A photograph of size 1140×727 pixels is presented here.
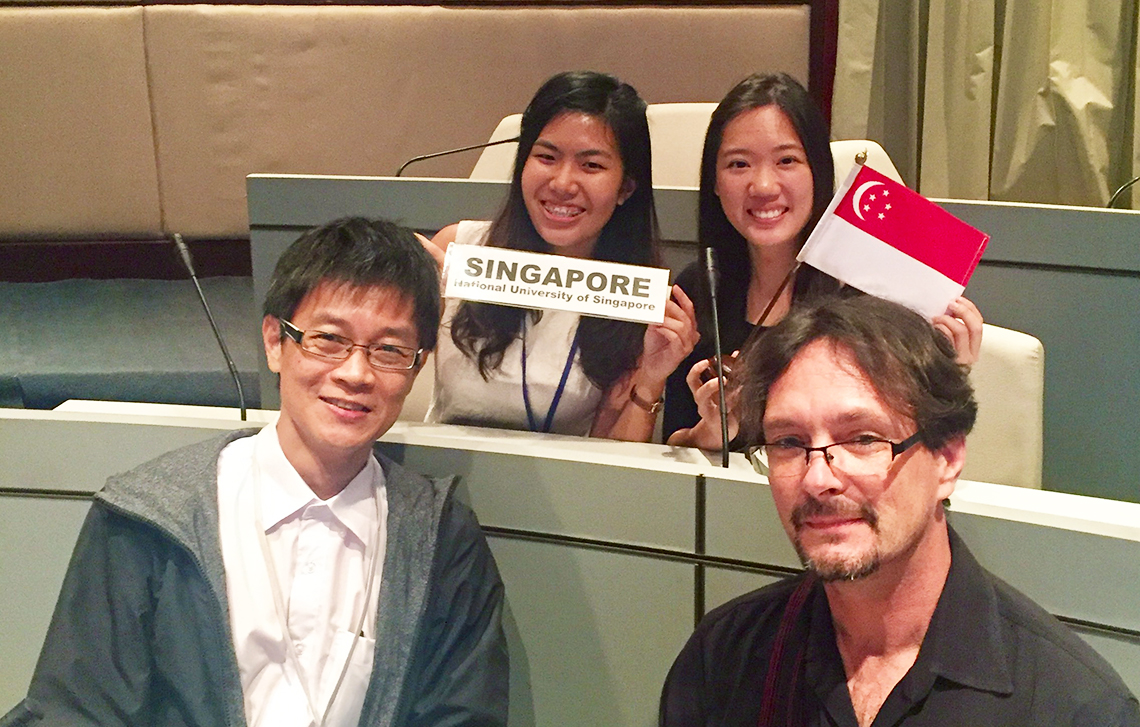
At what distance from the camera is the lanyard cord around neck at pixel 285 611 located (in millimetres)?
1135

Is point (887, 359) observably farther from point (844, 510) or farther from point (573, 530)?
point (573, 530)

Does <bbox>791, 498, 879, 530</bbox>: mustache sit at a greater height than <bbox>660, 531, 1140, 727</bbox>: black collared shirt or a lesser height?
greater

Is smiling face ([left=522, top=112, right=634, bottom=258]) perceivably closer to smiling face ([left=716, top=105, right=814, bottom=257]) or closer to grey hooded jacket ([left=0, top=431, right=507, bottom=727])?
smiling face ([left=716, top=105, right=814, bottom=257])

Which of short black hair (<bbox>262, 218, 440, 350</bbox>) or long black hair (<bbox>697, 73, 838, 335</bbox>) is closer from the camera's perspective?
short black hair (<bbox>262, 218, 440, 350</bbox>)

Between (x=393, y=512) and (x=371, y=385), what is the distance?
17 centimetres

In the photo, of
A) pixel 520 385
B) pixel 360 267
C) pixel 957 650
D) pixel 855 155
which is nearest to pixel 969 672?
pixel 957 650

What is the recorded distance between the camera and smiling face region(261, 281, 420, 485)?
1.17 meters

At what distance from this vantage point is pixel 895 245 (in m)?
1.20

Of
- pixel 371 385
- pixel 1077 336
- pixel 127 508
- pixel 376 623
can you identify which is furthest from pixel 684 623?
pixel 1077 336

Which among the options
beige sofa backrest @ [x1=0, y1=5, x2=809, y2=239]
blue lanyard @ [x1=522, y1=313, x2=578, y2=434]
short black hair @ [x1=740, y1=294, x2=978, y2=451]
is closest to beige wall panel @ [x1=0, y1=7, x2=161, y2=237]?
beige sofa backrest @ [x1=0, y1=5, x2=809, y2=239]

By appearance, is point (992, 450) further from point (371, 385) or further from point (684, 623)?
point (371, 385)

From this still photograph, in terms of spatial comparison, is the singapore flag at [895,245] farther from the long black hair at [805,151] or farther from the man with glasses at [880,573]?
the long black hair at [805,151]

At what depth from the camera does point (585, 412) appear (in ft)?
5.42

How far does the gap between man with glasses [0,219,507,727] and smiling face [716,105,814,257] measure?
597 mm
